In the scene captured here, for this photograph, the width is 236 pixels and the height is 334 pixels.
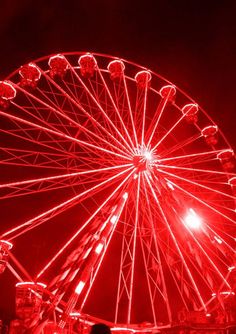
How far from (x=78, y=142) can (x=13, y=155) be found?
183cm

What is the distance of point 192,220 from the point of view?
46.1 ft

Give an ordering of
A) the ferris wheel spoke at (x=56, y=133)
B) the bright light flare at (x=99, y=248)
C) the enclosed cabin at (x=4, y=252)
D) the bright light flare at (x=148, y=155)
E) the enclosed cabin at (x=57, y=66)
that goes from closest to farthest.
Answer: the enclosed cabin at (x=4, y=252), the bright light flare at (x=99, y=248), the ferris wheel spoke at (x=56, y=133), the bright light flare at (x=148, y=155), the enclosed cabin at (x=57, y=66)

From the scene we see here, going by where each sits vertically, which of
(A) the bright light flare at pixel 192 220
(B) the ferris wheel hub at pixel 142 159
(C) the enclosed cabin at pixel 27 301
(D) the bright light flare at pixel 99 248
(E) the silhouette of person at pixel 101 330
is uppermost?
(B) the ferris wheel hub at pixel 142 159

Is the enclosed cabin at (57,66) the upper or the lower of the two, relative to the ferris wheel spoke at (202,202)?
upper

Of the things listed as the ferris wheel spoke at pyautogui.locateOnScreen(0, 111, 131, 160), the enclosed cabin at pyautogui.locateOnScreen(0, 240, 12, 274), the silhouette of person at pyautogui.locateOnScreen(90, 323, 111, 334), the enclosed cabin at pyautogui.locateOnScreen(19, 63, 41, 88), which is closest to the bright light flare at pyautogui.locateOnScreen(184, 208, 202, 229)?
the ferris wheel spoke at pyautogui.locateOnScreen(0, 111, 131, 160)

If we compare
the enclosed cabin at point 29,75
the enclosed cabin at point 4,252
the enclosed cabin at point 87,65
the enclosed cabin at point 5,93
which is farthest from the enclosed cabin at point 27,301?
the enclosed cabin at point 87,65

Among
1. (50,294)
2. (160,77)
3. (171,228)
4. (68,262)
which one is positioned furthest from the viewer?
(160,77)

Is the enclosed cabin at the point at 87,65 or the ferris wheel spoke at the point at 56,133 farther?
the enclosed cabin at the point at 87,65

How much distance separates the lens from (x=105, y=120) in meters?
13.9

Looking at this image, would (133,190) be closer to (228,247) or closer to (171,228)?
(171,228)

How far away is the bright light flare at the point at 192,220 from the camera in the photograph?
1394cm

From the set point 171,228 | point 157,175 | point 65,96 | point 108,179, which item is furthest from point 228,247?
point 65,96

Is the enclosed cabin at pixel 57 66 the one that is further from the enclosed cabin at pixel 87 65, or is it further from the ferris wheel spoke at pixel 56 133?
the ferris wheel spoke at pixel 56 133

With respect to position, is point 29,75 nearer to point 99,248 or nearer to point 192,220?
point 99,248
